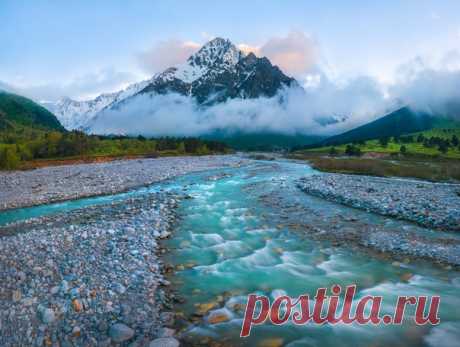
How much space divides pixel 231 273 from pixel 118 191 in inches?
997

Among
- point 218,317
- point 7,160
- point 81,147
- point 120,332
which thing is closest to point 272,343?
point 218,317

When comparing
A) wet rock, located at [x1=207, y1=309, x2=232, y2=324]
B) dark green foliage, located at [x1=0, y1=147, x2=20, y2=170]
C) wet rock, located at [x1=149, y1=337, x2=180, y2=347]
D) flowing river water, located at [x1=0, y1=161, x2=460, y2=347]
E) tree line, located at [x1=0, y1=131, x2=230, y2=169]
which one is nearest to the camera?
wet rock, located at [x1=149, y1=337, x2=180, y2=347]

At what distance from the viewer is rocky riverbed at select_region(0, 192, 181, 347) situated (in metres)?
8.23

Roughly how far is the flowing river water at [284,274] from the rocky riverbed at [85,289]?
2.86 feet

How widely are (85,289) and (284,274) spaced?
7.38 meters

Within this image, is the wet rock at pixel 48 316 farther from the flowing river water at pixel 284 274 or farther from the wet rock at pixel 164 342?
the flowing river water at pixel 284 274

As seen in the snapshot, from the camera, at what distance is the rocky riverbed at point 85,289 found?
8.23m

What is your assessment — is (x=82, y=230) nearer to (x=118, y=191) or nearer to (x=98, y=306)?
(x=98, y=306)

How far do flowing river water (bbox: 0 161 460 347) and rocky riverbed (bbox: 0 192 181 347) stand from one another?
0.87m

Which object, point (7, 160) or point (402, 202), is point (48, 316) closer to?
point (402, 202)

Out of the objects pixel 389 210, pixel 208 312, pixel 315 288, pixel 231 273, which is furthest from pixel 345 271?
pixel 389 210

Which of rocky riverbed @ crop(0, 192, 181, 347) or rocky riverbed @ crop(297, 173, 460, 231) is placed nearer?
rocky riverbed @ crop(0, 192, 181, 347)

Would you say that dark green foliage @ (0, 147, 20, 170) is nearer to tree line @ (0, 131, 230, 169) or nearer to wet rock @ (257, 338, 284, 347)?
tree line @ (0, 131, 230, 169)

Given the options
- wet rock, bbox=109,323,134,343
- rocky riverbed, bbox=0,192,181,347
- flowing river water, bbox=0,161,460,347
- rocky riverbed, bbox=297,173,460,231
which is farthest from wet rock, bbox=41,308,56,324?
rocky riverbed, bbox=297,173,460,231
